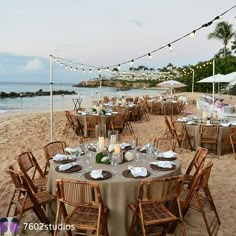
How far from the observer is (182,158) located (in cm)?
642

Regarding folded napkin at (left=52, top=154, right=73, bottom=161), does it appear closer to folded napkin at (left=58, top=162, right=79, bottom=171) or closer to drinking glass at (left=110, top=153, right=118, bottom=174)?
folded napkin at (left=58, top=162, right=79, bottom=171)

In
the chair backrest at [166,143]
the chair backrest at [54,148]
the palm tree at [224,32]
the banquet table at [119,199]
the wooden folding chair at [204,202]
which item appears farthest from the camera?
the palm tree at [224,32]

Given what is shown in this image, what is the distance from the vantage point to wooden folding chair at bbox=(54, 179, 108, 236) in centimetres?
274

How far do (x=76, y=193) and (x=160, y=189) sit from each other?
0.83m

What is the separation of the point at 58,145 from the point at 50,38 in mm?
12514

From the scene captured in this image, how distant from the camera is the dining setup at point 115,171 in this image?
299 centimetres

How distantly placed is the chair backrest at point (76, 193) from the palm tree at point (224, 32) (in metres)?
36.7

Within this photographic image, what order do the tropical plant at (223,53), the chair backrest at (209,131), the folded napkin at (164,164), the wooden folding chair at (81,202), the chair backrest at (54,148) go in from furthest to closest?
the tropical plant at (223,53) < the chair backrest at (209,131) < the chair backrest at (54,148) < the folded napkin at (164,164) < the wooden folding chair at (81,202)

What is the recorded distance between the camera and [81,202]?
284 centimetres

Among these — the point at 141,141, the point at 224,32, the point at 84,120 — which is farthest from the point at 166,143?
the point at 224,32

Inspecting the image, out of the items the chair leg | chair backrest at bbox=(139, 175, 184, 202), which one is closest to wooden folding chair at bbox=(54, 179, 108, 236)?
the chair leg

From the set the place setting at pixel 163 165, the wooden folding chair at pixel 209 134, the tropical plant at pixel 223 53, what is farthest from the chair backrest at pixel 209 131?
the tropical plant at pixel 223 53

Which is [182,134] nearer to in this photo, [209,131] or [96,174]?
[209,131]

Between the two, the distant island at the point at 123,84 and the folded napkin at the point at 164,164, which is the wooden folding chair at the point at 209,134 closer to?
the folded napkin at the point at 164,164
